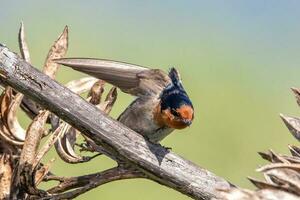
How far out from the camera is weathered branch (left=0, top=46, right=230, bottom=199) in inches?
50.5

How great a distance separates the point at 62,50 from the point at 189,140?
4.11 metres

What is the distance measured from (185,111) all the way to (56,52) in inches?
19.1

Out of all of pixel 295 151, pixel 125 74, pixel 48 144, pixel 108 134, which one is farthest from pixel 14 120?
pixel 295 151

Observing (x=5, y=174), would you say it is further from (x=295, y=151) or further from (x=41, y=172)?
(x=295, y=151)

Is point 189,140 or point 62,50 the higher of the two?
point 189,140

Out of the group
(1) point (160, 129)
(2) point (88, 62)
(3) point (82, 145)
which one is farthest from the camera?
(1) point (160, 129)

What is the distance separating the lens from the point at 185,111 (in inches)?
78.4

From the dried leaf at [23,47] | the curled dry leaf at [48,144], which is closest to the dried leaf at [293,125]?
the curled dry leaf at [48,144]

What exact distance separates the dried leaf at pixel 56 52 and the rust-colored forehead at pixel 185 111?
17.7 inches

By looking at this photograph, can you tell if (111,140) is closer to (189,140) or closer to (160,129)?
(160,129)

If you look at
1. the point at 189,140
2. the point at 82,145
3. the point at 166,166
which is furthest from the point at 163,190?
the point at 166,166

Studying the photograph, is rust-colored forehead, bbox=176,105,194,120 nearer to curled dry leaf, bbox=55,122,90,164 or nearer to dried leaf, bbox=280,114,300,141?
curled dry leaf, bbox=55,122,90,164

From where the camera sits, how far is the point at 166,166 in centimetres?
→ 133

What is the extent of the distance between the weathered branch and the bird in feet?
1.44
